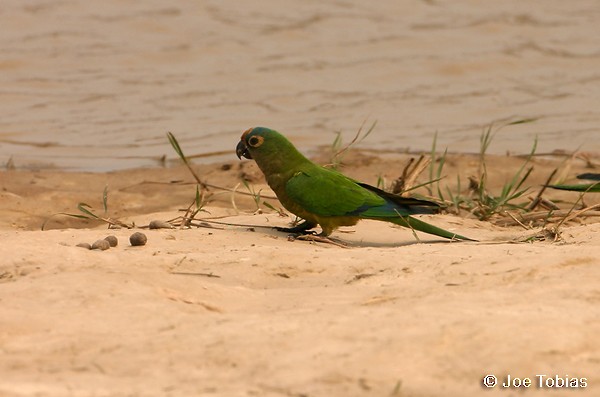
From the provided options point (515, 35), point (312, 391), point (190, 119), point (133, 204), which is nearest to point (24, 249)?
point (312, 391)

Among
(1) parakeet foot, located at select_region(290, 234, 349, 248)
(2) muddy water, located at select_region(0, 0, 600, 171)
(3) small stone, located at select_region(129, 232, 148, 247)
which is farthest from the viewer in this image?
(2) muddy water, located at select_region(0, 0, 600, 171)

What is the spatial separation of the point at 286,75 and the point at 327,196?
6.44 metres

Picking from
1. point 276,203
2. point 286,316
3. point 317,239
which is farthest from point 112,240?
point 276,203

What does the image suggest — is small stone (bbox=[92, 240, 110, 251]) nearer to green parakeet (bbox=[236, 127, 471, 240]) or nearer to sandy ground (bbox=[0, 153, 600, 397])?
sandy ground (bbox=[0, 153, 600, 397])

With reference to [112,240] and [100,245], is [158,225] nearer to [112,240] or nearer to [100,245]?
[112,240]

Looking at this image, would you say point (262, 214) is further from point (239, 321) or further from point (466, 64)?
point (466, 64)

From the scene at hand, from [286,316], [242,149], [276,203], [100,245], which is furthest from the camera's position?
[276,203]

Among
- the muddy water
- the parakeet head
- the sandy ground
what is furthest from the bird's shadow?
the muddy water

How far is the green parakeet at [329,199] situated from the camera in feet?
17.5

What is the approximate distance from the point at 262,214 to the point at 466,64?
632 centimetres

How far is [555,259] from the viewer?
13.3 ft

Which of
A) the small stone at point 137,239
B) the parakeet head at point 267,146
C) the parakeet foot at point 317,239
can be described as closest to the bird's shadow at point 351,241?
the parakeet foot at point 317,239

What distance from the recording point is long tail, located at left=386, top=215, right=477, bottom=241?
17.4 feet

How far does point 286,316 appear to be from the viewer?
338cm
